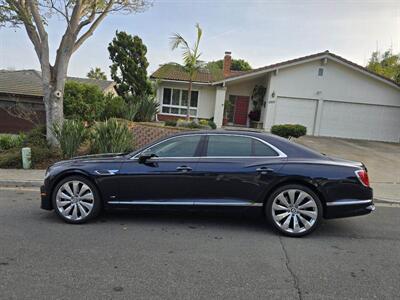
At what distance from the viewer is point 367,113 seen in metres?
19.5

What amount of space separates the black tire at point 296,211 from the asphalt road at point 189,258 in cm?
14

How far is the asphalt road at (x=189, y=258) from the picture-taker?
3184 mm

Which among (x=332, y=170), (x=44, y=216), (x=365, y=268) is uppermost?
(x=332, y=170)

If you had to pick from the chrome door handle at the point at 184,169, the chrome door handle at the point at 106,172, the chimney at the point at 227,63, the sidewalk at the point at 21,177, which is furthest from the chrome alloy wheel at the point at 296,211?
the chimney at the point at 227,63

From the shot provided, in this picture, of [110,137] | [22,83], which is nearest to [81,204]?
[110,137]

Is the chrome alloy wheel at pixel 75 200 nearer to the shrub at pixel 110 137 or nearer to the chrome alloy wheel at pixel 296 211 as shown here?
the chrome alloy wheel at pixel 296 211

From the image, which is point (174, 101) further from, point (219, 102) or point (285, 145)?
point (285, 145)

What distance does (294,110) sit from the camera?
1930cm

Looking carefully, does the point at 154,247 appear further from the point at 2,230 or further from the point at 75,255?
the point at 2,230

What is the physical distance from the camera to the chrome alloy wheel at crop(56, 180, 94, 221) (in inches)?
197

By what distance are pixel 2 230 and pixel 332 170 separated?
4.77 meters

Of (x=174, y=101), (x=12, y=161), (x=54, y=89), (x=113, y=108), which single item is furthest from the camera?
(x=174, y=101)

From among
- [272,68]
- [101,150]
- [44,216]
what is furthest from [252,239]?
[272,68]

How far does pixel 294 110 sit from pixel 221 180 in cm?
1565
